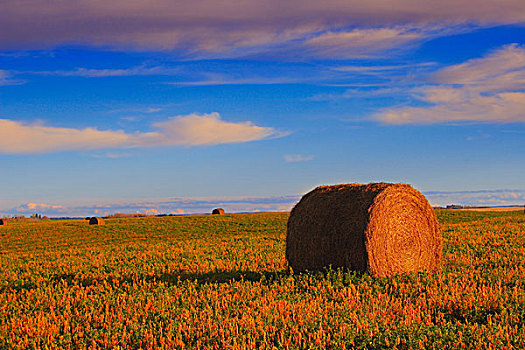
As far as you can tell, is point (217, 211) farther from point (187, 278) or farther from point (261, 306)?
point (261, 306)

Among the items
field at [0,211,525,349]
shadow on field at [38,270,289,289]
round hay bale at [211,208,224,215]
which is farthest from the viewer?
round hay bale at [211,208,224,215]

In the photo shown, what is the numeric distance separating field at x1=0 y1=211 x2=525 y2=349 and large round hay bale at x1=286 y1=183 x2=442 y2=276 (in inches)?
22.3

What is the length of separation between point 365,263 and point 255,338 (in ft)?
18.1

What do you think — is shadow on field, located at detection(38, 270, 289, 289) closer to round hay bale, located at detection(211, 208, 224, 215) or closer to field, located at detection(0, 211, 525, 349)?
field, located at detection(0, 211, 525, 349)

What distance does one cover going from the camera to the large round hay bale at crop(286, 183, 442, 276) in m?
12.6

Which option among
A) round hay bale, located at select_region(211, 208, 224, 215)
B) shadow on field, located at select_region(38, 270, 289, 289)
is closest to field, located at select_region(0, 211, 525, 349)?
shadow on field, located at select_region(38, 270, 289, 289)

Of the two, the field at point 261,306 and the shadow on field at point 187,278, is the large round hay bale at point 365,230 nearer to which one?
the field at point 261,306

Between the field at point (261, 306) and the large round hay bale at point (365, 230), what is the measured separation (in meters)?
0.57

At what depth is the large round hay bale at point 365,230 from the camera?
1256 centimetres

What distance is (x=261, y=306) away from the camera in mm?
9219

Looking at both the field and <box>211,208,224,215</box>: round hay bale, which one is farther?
<box>211,208,224,215</box>: round hay bale

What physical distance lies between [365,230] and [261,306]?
4.31 meters

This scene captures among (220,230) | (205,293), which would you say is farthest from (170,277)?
(220,230)

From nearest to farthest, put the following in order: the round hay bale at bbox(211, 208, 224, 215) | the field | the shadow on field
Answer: the field < the shadow on field < the round hay bale at bbox(211, 208, 224, 215)
